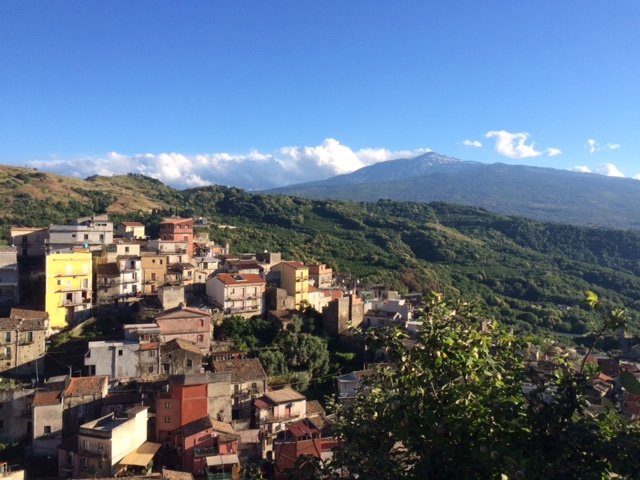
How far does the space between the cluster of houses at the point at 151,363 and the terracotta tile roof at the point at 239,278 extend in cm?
9

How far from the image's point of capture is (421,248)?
6619 centimetres

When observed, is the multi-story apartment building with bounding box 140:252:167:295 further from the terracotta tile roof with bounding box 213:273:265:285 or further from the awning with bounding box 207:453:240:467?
the awning with bounding box 207:453:240:467

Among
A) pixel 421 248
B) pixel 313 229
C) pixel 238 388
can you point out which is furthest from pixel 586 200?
pixel 238 388

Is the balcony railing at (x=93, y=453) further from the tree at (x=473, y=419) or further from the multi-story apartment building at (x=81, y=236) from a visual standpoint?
the multi-story apartment building at (x=81, y=236)

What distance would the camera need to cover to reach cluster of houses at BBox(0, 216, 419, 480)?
17.0 metres

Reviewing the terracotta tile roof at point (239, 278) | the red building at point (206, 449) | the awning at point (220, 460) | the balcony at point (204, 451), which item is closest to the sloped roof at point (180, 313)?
the terracotta tile roof at point (239, 278)

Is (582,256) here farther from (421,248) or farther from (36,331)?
(36,331)

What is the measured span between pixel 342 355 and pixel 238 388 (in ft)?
23.1

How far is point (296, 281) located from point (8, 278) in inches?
576

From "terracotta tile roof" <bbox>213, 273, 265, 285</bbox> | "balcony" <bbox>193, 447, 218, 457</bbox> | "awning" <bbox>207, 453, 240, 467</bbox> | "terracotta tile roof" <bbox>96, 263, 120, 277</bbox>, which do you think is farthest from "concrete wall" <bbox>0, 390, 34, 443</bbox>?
"terracotta tile roof" <bbox>213, 273, 265, 285</bbox>

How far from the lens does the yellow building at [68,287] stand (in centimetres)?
2414

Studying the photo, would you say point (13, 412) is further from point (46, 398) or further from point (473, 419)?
point (473, 419)

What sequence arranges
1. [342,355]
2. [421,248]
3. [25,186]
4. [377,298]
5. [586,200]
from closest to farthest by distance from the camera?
1. [342,355]
2. [377,298]
3. [25,186]
4. [421,248]
5. [586,200]

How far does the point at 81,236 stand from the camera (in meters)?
29.7
